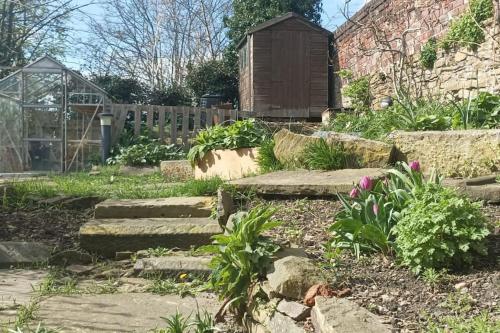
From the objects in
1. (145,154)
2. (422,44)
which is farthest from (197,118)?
(422,44)

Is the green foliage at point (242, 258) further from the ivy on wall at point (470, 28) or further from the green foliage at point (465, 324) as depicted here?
the ivy on wall at point (470, 28)

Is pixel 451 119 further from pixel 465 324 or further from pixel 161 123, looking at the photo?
pixel 161 123

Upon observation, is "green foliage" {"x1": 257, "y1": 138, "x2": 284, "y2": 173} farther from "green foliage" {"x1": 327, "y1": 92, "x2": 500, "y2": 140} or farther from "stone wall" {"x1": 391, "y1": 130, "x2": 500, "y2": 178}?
"stone wall" {"x1": 391, "y1": 130, "x2": 500, "y2": 178}

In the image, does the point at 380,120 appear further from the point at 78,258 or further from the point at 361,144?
the point at 78,258

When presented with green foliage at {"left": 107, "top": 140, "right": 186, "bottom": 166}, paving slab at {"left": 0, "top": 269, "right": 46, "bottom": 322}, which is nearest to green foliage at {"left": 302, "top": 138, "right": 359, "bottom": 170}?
paving slab at {"left": 0, "top": 269, "right": 46, "bottom": 322}

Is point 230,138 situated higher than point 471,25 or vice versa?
point 471,25

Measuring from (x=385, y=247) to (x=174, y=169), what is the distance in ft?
18.1

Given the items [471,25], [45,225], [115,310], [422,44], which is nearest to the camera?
[115,310]

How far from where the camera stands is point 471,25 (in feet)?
26.4

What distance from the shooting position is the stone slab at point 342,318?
1.82m

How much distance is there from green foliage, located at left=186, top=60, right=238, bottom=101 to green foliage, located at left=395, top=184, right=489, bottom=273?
18.1 meters

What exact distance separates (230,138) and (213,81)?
572 inches

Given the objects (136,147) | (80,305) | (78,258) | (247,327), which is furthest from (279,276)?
(136,147)

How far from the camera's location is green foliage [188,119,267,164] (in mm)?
6504
